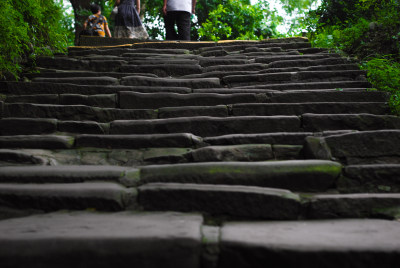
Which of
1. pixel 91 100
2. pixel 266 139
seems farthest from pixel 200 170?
pixel 91 100

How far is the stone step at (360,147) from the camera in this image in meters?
2.17

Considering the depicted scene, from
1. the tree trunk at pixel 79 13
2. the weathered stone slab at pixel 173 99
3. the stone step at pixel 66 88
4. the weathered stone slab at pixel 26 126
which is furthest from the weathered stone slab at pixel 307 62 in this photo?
the tree trunk at pixel 79 13

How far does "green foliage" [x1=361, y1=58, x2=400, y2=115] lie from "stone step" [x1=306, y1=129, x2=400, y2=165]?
0.80m

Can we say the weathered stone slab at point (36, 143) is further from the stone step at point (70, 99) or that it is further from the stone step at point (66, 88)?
the stone step at point (66, 88)

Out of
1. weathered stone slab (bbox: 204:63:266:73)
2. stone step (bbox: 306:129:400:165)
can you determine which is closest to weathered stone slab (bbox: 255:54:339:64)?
weathered stone slab (bbox: 204:63:266:73)

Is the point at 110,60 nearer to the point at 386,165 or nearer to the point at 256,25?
the point at 386,165

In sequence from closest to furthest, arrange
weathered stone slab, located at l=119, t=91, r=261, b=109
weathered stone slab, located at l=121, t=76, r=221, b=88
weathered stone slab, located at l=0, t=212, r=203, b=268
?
weathered stone slab, located at l=0, t=212, r=203, b=268 < weathered stone slab, located at l=119, t=91, r=261, b=109 < weathered stone slab, located at l=121, t=76, r=221, b=88

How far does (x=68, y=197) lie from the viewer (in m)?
1.72

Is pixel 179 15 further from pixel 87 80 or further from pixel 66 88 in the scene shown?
pixel 66 88

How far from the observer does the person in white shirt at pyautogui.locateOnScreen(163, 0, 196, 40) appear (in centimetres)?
620

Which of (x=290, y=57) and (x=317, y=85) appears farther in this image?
(x=290, y=57)

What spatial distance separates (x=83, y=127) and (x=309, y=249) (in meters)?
2.11

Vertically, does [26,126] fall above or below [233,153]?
above

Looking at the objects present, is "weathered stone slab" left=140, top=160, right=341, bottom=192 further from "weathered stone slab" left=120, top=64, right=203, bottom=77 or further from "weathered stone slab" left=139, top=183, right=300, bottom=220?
"weathered stone slab" left=120, top=64, right=203, bottom=77
